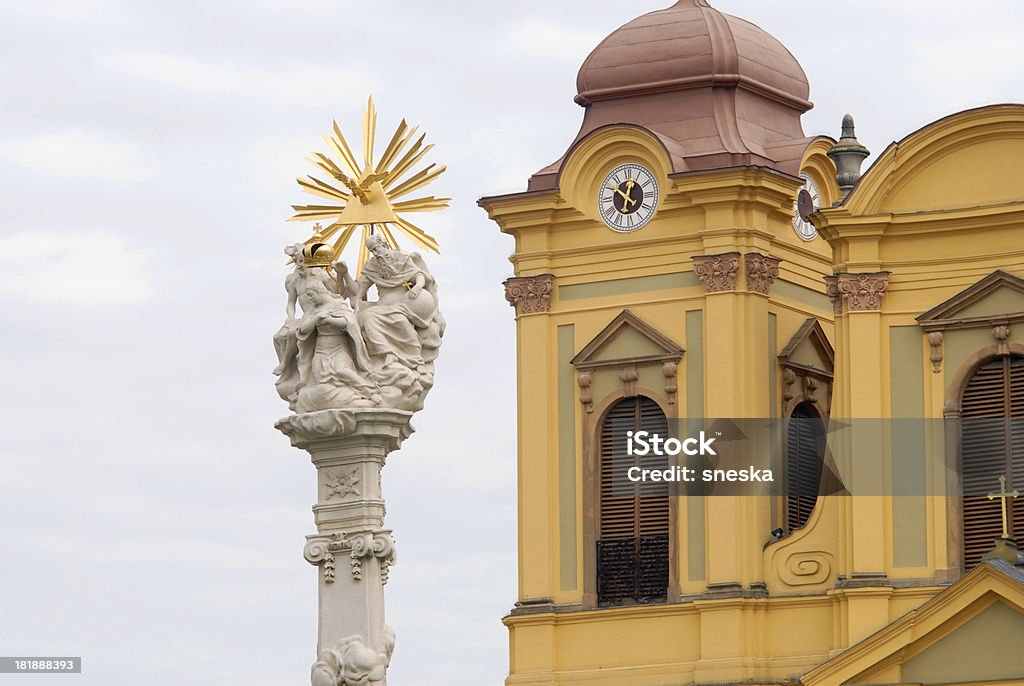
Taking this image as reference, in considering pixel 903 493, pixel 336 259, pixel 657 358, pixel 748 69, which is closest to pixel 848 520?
pixel 903 493

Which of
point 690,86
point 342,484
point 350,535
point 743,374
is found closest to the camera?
point 350,535

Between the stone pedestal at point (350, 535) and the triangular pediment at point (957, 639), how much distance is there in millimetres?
14437

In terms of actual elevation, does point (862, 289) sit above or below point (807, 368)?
above

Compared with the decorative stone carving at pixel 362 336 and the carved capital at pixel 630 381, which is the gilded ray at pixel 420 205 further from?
the carved capital at pixel 630 381

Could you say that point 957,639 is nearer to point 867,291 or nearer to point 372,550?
point 867,291

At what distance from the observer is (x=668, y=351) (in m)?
39.7

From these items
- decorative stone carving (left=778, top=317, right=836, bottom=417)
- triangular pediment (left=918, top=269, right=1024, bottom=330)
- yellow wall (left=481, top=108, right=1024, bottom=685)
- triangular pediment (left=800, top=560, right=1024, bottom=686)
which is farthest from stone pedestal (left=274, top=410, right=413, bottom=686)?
decorative stone carving (left=778, top=317, right=836, bottom=417)

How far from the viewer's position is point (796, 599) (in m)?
39.1

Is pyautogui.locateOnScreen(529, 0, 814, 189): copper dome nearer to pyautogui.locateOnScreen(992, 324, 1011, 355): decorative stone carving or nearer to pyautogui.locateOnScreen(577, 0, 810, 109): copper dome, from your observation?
pyautogui.locateOnScreen(577, 0, 810, 109): copper dome

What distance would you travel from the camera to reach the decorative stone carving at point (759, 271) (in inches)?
1563

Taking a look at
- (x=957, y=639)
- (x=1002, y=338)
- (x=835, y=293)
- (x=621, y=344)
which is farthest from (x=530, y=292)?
(x=957, y=639)

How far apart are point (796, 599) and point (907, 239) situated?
14.1ft

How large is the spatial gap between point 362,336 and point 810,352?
59.8 feet

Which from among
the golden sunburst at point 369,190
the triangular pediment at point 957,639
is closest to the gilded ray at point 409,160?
the golden sunburst at point 369,190
